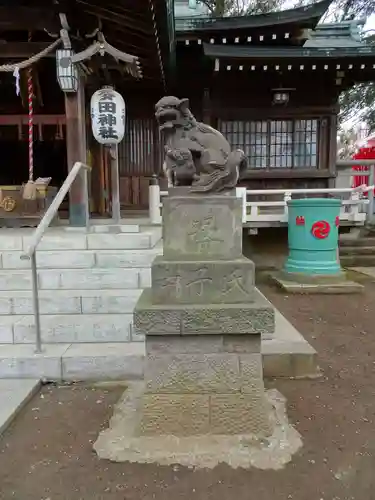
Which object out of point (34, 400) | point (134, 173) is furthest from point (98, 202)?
point (34, 400)

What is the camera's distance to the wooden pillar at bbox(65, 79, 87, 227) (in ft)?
21.3

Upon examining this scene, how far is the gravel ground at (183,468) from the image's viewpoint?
88.5 inches

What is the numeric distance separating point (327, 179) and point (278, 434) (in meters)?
8.19

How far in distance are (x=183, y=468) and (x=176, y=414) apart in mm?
353

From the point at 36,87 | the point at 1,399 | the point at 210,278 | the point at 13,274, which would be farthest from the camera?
the point at 36,87

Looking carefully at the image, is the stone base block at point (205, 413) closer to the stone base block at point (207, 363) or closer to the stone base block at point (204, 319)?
the stone base block at point (207, 363)

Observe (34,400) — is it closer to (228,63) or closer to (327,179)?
(228,63)

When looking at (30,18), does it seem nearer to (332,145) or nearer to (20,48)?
(20,48)

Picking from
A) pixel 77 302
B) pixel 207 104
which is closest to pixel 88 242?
pixel 77 302

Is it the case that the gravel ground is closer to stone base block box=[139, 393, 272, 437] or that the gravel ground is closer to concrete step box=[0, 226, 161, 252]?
stone base block box=[139, 393, 272, 437]

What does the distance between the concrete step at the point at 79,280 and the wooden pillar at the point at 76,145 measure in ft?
5.78

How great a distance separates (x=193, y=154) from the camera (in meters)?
2.92

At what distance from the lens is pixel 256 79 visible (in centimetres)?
955

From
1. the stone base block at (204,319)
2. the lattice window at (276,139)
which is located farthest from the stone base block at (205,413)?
the lattice window at (276,139)
